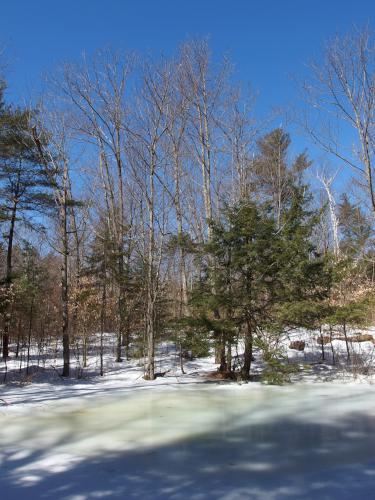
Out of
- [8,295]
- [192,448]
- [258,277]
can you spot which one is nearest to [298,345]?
[258,277]

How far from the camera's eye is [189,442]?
515cm

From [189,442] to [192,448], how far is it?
285 mm

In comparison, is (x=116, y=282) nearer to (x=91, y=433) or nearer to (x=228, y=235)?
(x=228, y=235)

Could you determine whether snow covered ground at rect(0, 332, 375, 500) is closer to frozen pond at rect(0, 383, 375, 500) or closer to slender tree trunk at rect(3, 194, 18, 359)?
frozen pond at rect(0, 383, 375, 500)

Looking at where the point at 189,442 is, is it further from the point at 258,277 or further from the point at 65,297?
the point at 65,297

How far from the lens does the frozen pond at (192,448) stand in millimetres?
3619

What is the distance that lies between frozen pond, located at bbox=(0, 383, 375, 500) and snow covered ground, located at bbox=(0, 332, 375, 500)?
0.01 metres

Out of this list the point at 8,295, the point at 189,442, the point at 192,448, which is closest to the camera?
the point at 192,448

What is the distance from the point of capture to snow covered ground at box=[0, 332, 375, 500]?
12.0ft

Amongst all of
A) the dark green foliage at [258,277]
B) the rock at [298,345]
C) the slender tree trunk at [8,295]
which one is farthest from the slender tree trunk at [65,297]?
the rock at [298,345]

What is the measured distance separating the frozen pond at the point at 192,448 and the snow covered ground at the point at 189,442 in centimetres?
1

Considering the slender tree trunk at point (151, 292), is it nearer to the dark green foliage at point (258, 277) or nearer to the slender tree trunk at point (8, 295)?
the dark green foliage at point (258, 277)

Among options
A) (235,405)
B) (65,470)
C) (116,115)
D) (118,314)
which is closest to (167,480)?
(65,470)

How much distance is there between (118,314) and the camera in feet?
48.3
